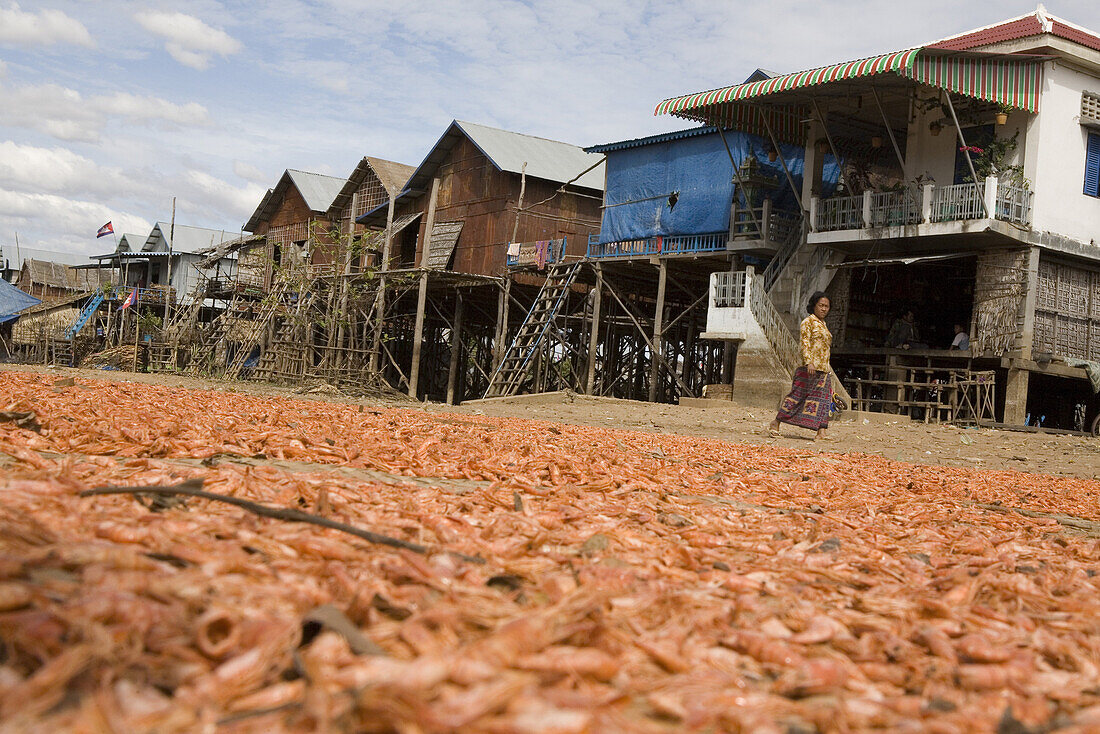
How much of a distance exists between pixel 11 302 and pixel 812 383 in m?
36.3

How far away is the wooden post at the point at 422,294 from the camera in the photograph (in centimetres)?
2384

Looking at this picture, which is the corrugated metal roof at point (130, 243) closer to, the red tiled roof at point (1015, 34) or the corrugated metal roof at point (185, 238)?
the corrugated metal roof at point (185, 238)

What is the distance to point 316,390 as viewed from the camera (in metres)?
18.4

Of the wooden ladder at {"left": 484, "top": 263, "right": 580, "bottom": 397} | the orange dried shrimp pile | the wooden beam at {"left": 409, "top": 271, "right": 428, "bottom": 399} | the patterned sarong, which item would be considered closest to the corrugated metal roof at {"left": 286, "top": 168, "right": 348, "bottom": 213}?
the wooden beam at {"left": 409, "top": 271, "right": 428, "bottom": 399}

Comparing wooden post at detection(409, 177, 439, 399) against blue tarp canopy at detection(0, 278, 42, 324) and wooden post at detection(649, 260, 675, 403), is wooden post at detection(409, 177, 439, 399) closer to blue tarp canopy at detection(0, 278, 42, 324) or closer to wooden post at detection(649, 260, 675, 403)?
wooden post at detection(649, 260, 675, 403)

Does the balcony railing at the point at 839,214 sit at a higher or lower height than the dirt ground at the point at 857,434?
higher

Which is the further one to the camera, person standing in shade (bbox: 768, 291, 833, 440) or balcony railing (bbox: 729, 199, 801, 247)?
balcony railing (bbox: 729, 199, 801, 247)

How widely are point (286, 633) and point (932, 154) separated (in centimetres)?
1820

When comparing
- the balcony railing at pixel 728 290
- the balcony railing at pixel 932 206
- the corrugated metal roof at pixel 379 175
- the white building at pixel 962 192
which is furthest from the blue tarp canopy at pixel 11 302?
the balcony railing at pixel 932 206

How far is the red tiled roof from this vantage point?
1700cm

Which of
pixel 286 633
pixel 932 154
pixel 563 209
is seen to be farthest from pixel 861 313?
pixel 286 633

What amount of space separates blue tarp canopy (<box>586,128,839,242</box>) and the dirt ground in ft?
18.6

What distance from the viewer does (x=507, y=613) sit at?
211 cm

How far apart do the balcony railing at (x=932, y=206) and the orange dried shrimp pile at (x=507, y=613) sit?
500 inches
